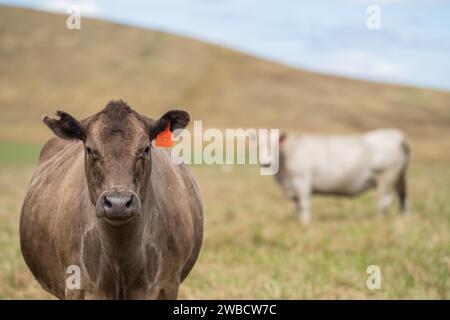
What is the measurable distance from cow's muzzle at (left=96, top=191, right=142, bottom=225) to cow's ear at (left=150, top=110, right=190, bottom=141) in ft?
2.37

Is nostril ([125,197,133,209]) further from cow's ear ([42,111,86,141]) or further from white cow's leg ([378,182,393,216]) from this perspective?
white cow's leg ([378,182,393,216])

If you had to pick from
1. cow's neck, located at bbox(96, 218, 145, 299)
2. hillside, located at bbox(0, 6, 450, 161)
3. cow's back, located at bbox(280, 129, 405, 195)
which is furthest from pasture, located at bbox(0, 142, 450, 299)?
hillside, located at bbox(0, 6, 450, 161)

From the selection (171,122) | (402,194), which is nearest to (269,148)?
(402,194)

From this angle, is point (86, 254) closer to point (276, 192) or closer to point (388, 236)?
point (388, 236)

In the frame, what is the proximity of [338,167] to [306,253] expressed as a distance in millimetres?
4684

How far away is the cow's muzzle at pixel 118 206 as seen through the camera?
3764 millimetres

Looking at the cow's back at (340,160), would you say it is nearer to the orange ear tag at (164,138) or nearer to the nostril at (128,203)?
the orange ear tag at (164,138)

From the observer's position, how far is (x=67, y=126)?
4348 millimetres

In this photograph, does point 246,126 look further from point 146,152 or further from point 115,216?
point 115,216

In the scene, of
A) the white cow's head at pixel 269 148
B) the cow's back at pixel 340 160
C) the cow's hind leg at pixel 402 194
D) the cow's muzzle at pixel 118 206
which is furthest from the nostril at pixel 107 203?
the cow's hind leg at pixel 402 194

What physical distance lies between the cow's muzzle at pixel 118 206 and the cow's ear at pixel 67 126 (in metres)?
0.70

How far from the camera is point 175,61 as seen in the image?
246ft

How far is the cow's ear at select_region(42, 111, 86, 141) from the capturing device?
430 cm

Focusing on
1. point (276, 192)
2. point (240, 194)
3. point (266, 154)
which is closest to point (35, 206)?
point (266, 154)
